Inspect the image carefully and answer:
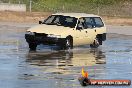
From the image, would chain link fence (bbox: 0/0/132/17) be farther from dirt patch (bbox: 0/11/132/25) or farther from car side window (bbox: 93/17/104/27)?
car side window (bbox: 93/17/104/27)

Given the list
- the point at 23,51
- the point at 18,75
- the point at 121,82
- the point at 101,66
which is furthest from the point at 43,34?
the point at 121,82

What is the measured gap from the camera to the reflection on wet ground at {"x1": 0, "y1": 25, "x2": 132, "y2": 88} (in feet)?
51.8

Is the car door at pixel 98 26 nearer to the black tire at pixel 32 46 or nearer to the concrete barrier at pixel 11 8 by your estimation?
the black tire at pixel 32 46

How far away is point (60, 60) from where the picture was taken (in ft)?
70.9

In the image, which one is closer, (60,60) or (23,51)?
(60,60)

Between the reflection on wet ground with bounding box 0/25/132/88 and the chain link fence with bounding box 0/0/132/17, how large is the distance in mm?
34712

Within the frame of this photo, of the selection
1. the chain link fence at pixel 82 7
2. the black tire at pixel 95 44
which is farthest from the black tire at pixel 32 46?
the chain link fence at pixel 82 7

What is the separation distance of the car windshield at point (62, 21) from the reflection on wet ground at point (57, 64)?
111 cm

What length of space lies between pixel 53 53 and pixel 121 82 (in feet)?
31.1

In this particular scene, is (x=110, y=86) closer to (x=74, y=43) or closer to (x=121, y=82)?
(x=121, y=82)

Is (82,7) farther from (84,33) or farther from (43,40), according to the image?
(43,40)

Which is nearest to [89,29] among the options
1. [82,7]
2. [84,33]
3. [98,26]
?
[84,33]

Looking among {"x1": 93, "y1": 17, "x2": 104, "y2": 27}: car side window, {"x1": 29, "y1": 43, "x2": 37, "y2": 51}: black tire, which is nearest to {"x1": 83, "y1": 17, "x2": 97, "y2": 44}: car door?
{"x1": 93, "y1": 17, "x2": 104, "y2": 27}: car side window

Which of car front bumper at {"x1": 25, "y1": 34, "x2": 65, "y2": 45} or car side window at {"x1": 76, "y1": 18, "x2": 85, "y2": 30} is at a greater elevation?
car side window at {"x1": 76, "y1": 18, "x2": 85, "y2": 30}
